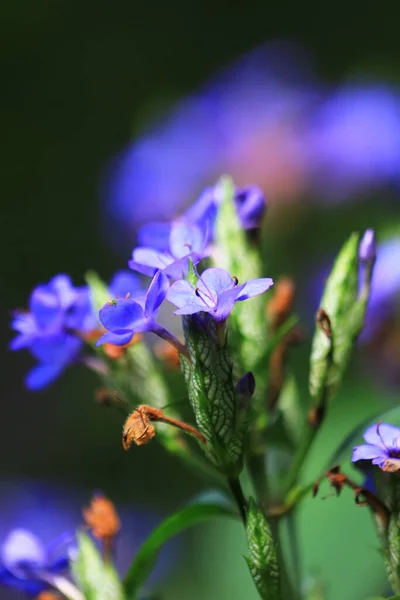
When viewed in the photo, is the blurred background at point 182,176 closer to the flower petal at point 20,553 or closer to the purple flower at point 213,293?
the flower petal at point 20,553

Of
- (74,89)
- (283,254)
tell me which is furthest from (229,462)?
(74,89)

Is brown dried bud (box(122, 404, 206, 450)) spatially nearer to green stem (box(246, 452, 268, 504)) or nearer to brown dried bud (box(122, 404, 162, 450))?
brown dried bud (box(122, 404, 162, 450))

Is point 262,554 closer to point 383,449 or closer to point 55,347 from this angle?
point 383,449

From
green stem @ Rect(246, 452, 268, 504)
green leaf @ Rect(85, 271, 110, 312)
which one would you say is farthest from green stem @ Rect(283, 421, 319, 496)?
green leaf @ Rect(85, 271, 110, 312)

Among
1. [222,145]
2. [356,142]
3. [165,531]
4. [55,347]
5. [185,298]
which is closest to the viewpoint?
[185,298]

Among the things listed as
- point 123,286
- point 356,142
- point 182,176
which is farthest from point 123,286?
point 182,176

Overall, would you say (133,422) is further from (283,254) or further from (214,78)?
(214,78)
